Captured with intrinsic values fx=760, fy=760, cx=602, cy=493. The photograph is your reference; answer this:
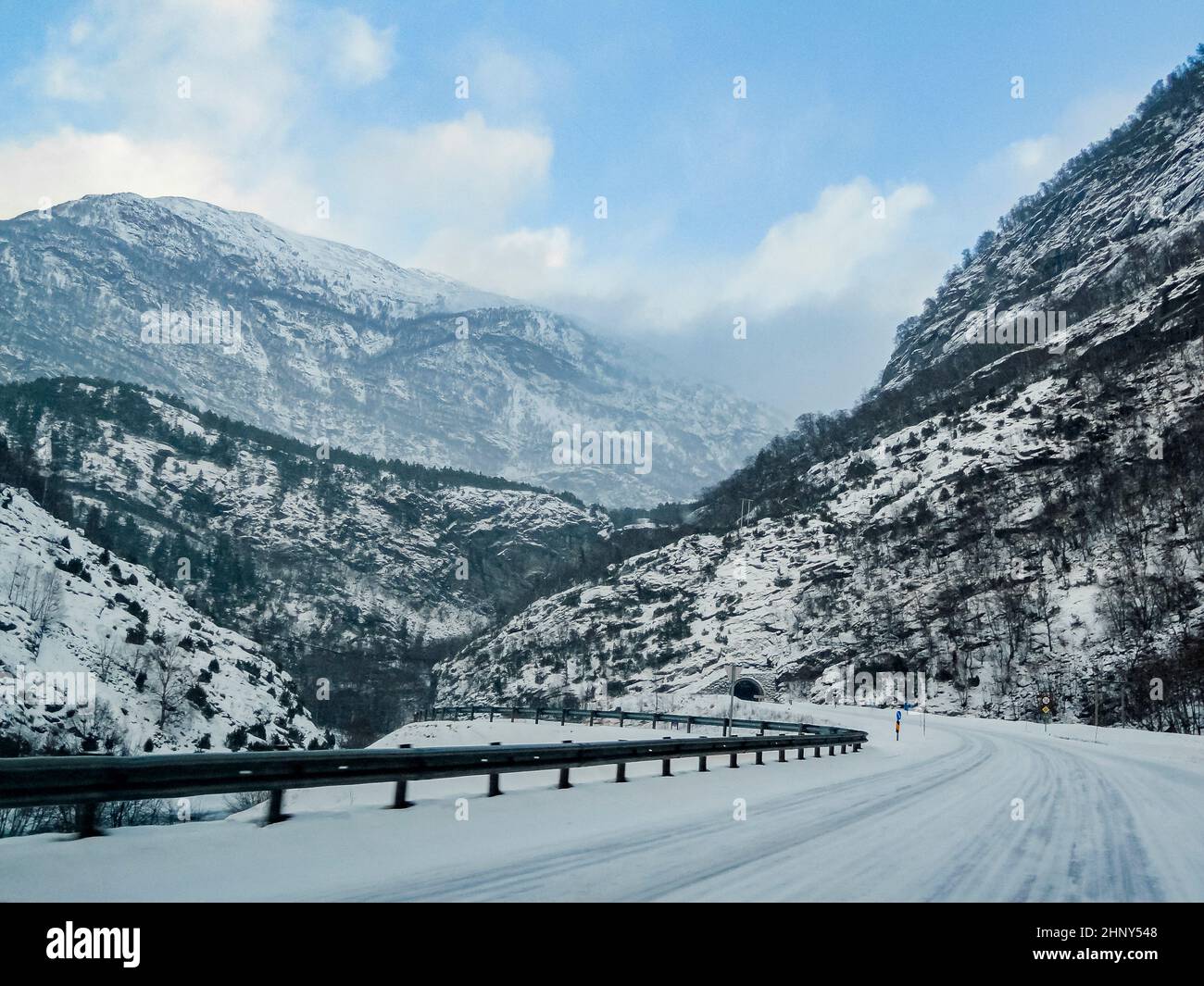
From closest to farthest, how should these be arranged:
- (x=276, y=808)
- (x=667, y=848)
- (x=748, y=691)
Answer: (x=667, y=848) < (x=276, y=808) < (x=748, y=691)

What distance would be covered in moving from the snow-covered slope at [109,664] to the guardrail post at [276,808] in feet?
115

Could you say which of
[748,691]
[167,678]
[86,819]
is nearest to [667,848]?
[86,819]

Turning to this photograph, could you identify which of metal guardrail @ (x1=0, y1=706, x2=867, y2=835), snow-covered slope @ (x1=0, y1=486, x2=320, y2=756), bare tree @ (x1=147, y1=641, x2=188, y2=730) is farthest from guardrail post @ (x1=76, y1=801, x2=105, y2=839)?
bare tree @ (x1=147, y1=641, x2=188, y2=730)

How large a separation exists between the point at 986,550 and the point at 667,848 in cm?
9646

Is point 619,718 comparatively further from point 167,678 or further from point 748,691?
point 748,691

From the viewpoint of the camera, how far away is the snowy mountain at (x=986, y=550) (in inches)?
2800

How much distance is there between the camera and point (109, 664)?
178 ft

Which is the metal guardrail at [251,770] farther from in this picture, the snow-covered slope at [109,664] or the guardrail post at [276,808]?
the snow-covered slope at [109,664]

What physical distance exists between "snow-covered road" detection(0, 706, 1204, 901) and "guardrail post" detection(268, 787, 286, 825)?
212 millimetres

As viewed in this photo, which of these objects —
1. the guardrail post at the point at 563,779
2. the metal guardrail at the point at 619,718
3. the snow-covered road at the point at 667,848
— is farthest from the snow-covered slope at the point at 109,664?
the snow-covered road at the point at 667,848

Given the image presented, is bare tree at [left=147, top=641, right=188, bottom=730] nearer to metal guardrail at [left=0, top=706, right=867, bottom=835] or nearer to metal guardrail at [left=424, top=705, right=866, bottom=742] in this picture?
metal guardrail at [left=424, top=705, right=866, bottom=742]

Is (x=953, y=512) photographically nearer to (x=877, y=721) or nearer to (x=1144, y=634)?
(x=1144, y=634)

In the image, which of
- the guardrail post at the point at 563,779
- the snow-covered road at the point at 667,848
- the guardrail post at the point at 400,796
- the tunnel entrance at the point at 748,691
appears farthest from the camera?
the tunnel entrance at the point at 748,691
